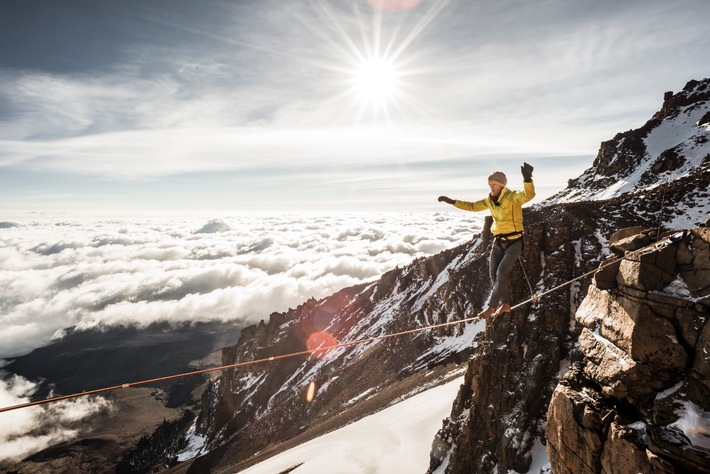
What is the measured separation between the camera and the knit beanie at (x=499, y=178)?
10266mm

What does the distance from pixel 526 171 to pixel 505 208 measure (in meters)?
1.74

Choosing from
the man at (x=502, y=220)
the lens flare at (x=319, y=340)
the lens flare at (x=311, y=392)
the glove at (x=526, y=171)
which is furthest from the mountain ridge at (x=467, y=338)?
the man at (x=502, y=220)

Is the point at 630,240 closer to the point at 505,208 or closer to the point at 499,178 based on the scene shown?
the point at 505,208

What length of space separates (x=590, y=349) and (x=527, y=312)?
21.4 m

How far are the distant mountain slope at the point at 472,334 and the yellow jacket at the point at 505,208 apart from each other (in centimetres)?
1890

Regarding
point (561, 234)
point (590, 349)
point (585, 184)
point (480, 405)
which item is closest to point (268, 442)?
point (480, 405)

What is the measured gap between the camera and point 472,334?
67062 mm

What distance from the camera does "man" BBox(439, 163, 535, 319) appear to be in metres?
9.98

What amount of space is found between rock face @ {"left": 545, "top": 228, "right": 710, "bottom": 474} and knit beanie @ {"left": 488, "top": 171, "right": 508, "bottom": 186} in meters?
3.64

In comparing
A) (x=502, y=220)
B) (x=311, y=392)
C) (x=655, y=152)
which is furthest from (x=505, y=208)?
(x=311, y=392)

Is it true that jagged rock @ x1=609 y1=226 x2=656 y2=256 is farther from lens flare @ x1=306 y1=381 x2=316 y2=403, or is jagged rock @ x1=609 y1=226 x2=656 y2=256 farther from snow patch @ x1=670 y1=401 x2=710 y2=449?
lens flare @ x1=306 y1=381 x2=316 y2=403

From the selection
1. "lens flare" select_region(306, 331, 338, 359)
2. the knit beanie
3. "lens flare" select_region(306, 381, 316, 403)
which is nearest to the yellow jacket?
the knit beanie

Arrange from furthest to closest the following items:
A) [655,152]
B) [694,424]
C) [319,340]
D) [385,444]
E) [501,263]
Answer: [319,340] < [655,152] < [385,444] < [501,263] < [694,424]

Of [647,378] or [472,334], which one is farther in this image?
[472,334]
